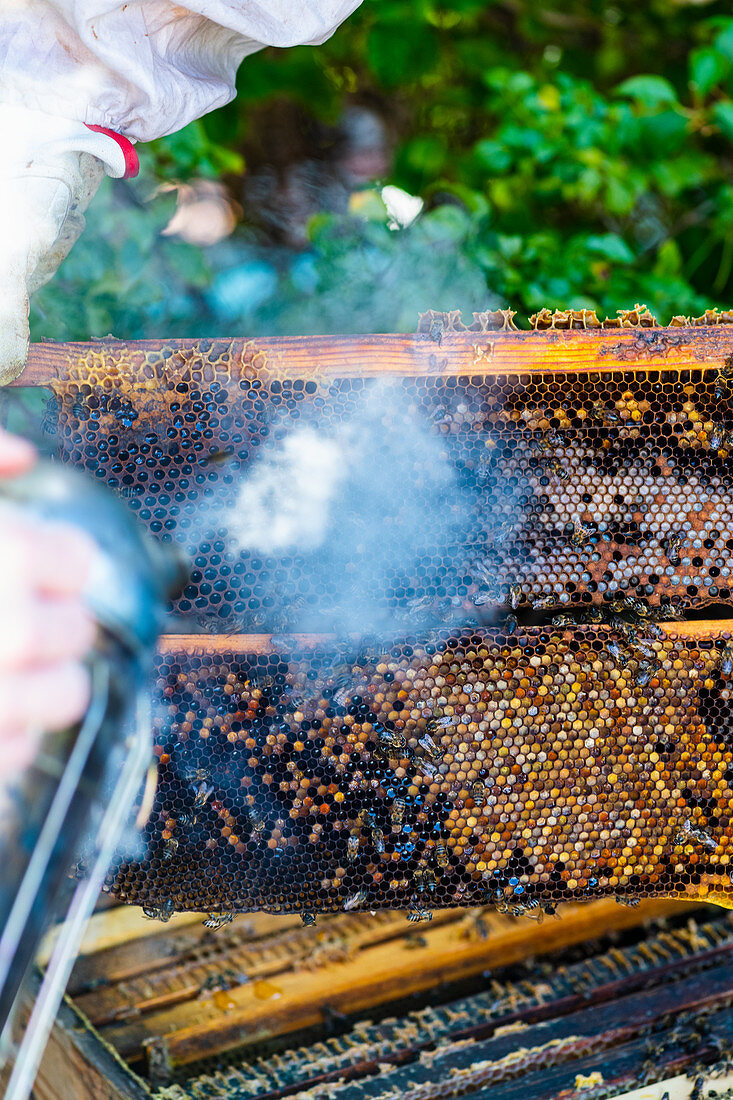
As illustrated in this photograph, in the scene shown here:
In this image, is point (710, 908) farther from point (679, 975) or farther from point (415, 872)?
point (415, 872)

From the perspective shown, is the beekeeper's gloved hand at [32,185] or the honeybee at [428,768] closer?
the beekeeper's gloved hand at [32,185]

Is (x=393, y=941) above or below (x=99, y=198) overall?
below

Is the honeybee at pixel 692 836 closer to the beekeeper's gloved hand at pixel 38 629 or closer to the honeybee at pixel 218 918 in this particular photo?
the honeybee at pixel 218 918

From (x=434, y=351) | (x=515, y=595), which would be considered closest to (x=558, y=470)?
(x=515, y=595)

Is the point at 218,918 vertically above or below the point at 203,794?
below

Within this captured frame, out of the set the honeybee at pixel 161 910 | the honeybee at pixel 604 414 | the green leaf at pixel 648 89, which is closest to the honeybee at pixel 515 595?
the honeybee at pixel 604 414

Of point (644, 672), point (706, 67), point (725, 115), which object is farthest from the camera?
point (706, 67)

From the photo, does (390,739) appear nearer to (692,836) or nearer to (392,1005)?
(692,836)

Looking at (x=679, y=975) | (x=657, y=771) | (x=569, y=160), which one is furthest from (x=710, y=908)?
(x=569, y=160)
